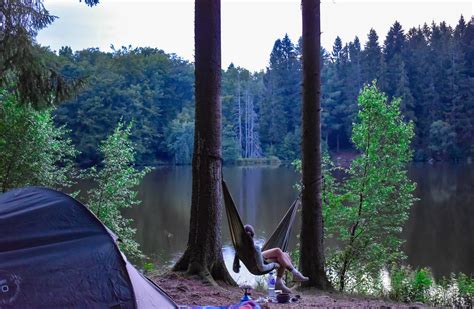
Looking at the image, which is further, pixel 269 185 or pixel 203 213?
pixel 269 185

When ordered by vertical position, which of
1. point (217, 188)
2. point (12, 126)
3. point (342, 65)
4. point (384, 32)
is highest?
point (384, 32)

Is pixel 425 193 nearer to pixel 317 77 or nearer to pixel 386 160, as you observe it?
pixel 386 160

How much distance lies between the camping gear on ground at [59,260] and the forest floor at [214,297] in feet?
2.61

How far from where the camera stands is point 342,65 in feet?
129

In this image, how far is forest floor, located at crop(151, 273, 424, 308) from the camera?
349 cm

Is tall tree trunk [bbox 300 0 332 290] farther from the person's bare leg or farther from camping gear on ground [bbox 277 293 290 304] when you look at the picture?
camping gear on ground [bbox 277 293 290 304]

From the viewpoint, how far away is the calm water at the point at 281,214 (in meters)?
11.1

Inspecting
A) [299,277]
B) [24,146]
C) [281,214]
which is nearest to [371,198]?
[299,277]

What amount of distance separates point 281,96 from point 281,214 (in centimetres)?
2627

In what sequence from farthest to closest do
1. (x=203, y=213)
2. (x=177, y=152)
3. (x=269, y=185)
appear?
(x=177, y=152)
(x=269, y=185)
(x=203, y=213)

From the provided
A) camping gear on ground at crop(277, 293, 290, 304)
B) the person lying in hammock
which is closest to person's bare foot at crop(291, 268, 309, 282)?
the person lying in hammock

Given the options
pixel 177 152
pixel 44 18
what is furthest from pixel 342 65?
pixel 44 18

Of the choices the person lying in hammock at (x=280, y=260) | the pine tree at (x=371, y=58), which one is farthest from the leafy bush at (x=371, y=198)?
the pine tree at (x=371, y=58)

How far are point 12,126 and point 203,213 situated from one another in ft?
14.5
